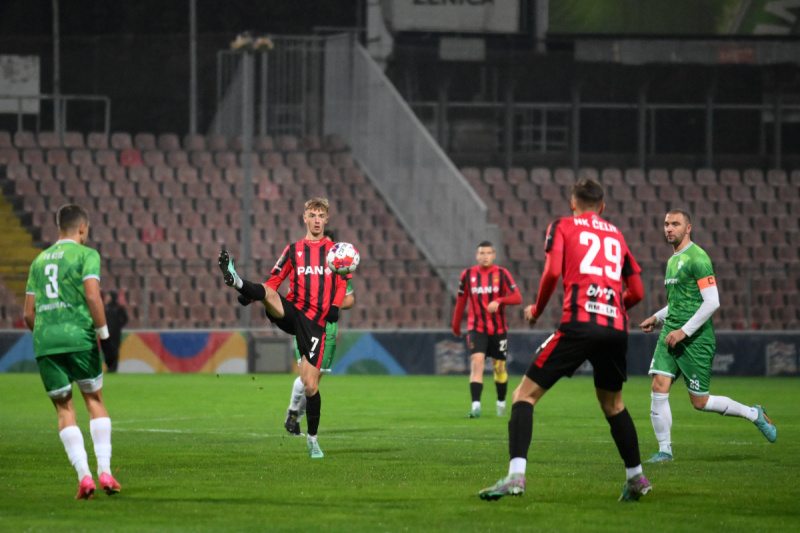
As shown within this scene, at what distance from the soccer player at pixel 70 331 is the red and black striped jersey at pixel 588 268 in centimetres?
293

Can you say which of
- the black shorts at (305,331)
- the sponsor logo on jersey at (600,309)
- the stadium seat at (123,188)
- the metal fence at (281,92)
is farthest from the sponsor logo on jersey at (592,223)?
the metal fence at (281,92)

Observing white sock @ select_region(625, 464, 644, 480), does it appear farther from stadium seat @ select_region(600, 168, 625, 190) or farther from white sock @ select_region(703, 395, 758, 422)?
stadium seat @ select_region(600, 168, 625, 190)

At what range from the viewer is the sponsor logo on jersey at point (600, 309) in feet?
23.7

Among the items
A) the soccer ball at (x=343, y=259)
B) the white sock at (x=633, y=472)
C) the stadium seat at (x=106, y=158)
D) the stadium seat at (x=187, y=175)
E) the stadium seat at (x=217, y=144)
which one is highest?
the stadium seat at (x=217, y=144)

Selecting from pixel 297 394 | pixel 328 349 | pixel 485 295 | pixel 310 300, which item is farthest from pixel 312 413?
pixel 485 295

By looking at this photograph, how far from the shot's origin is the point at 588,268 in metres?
7.25

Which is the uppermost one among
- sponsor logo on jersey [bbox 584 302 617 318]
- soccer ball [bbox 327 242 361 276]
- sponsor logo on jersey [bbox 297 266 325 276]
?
→ soccer ball [bbox 327 242 361 276]

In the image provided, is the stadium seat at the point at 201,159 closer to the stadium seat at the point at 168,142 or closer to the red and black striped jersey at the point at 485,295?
the stadium seat at the point at 168,142

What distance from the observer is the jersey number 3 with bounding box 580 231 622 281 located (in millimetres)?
7258

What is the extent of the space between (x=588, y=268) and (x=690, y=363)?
335cm

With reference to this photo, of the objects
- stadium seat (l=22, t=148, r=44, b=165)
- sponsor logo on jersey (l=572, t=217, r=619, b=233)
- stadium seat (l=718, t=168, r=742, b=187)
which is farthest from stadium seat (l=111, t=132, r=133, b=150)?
sponsor logo on jersey (l=572, t=217, r=619, b=233)

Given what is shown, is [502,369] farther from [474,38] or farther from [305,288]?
[474,38]

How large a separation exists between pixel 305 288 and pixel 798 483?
449 centimetres

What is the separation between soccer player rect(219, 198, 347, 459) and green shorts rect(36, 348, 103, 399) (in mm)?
2469
